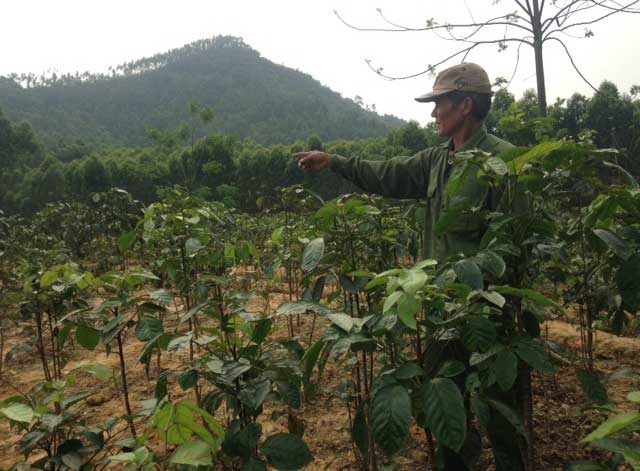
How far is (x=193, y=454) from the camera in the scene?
2.91 feet

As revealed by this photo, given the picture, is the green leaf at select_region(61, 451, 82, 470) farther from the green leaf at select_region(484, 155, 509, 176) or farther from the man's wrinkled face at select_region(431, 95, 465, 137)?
the man's wrinkled face at select_region(431, 95, 465, 137)

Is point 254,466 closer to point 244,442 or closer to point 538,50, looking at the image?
point 244,442

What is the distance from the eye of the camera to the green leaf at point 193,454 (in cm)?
87

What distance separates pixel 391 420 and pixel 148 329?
733 millimetres

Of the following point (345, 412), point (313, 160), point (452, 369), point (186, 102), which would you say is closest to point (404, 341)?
point (452, 369)

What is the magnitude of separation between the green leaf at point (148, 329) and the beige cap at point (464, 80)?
1592 mm

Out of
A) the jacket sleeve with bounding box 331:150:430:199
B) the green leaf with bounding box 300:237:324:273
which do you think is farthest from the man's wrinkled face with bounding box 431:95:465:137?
the green leaf with bounding box 300:237:324:273

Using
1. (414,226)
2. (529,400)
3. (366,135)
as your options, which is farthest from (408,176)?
(366,135)

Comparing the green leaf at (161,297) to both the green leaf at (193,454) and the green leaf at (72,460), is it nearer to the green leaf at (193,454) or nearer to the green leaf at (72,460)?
the green leaf at (72,460)

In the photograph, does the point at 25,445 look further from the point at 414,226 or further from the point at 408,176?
the point at 414,226

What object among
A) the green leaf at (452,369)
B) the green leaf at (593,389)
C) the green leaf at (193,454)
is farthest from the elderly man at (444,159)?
the green leaf at (193,454)

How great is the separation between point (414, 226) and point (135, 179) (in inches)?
1175

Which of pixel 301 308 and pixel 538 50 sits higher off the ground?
pixel 538 50

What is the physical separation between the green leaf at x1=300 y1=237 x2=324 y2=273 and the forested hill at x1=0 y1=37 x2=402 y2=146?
2309 inches
